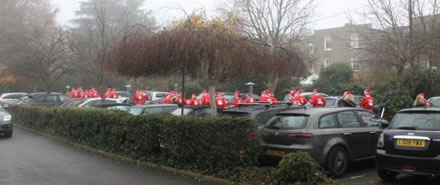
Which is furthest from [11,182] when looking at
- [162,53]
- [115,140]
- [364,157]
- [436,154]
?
[436,154]

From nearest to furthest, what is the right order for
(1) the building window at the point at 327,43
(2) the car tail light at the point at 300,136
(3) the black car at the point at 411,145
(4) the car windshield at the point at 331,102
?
(3) the black car at the point at 411,145, (2) the car tail light at the point at 300,136, (4) the car windshield at the point at 331,102, (1) the building window at the point at 327,43

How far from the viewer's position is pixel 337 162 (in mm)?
8273

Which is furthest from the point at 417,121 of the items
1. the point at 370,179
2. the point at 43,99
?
the point at 43,99

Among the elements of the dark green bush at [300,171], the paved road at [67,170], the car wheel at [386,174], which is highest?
the dark green bush at [300,171]

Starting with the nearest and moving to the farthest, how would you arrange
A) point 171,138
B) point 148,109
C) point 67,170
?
point 171,138, point 67,170, point 148,109

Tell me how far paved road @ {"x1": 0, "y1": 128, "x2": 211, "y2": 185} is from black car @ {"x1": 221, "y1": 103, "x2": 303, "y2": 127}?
2.12m

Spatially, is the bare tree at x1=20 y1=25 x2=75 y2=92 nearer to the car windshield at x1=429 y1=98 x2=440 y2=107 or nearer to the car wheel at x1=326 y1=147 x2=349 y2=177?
the car windshield at x1=429 y1=98 x2=440 y2=107

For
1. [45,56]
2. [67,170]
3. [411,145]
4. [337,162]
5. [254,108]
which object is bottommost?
[67,170]

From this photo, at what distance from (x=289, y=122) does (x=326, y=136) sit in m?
0.83

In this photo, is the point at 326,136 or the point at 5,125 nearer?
the point at 326,136

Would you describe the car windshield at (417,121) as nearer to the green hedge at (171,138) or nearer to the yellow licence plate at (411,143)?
the yellow licence plate at (411,143)

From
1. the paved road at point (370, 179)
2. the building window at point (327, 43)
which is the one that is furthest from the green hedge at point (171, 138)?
the building window at point (327, 43)

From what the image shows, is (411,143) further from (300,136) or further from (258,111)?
(258,111)

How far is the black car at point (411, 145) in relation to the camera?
6.78 meters
